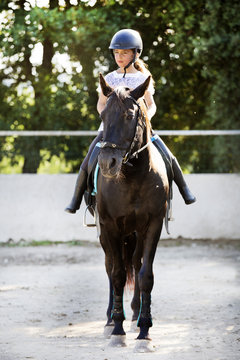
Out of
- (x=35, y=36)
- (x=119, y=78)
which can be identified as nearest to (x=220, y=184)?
(x=35, y=36)

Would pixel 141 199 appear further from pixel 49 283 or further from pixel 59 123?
pixel 59 123

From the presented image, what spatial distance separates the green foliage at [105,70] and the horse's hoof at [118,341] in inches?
305

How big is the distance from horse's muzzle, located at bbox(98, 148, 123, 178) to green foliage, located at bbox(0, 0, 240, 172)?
8342 mm

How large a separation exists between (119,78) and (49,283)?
4111 mm

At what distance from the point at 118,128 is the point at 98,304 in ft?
10.6

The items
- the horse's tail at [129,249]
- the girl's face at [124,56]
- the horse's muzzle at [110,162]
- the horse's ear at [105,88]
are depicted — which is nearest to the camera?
the horse's muzzle at [110,162]

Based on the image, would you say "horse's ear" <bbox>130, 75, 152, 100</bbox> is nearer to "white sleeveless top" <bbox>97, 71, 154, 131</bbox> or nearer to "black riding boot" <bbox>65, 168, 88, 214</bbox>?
"white sleeveless top" <bbox>97, 71, 154, 131</bbox>

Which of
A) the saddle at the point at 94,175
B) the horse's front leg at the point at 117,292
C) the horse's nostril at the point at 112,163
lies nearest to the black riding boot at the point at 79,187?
the saddle at the point at 94,175

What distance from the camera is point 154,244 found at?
600 centimetres

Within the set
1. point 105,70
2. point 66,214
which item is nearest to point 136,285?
point 66,214

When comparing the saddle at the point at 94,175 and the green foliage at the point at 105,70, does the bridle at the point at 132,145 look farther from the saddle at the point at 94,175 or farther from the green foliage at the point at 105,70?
the green foliage at the point at 105,70

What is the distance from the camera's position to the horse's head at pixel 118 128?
5320mm

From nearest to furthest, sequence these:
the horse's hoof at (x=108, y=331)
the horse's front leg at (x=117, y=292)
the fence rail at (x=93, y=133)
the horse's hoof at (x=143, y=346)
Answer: the horse's hoof at (x=143, y=346), the horse's front leg at (x=117, y=292), the horse's hoof at (x=108, y=331), the fence rail at (x=93, y=133)

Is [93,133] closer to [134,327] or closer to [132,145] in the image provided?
[134,327]
